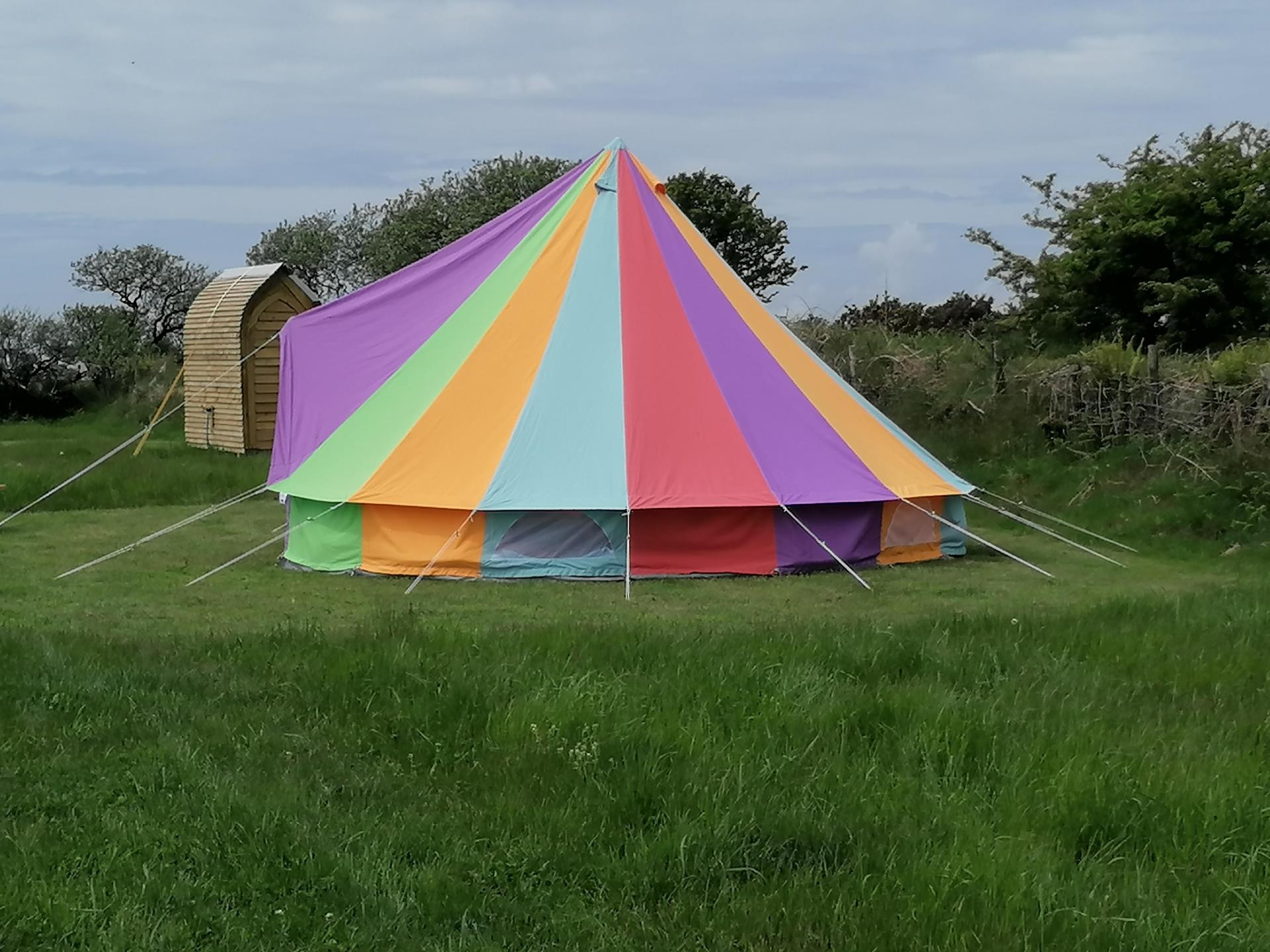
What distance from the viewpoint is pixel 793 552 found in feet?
25.4

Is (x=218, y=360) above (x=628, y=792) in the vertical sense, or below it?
above

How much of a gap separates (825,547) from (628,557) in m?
1.14

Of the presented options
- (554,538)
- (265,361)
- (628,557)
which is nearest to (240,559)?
(554,538)

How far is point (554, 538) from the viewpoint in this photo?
754 cm


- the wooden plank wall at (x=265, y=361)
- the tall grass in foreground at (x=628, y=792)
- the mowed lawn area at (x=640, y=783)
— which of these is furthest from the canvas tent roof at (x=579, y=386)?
the wooden plank wall at (x=265, y=361)

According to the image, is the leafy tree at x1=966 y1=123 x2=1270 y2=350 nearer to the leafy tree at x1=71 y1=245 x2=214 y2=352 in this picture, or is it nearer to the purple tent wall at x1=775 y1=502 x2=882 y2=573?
the purple tent wall at x1=775 y1=502 x2=882 y2=573

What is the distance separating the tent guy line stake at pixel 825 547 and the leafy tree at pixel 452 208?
58.6 feet

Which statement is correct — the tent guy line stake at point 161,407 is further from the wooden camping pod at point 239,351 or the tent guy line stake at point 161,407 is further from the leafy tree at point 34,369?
the leafy tree at point 34,369

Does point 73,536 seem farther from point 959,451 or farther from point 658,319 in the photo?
point 959,451

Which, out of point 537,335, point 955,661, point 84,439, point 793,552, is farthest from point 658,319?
point 84,439

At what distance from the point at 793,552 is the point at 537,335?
2.21 metres

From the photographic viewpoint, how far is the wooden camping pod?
16.3 metres

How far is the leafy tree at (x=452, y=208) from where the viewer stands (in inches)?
1034

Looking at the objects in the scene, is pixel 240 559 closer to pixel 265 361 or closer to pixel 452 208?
pixel 265 361
